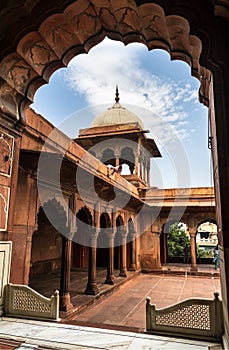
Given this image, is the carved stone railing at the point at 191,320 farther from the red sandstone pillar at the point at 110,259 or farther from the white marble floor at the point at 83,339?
the red sandstone pillar at the point at 110,259

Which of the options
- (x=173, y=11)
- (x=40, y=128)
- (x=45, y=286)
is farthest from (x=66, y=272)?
(x=173, y=11)

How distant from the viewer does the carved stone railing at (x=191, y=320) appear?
3.30 metres

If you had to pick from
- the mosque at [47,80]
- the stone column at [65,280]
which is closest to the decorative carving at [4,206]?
the mosque at [47,80]

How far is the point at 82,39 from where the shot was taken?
13.9 ft

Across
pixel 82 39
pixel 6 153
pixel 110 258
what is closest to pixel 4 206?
pixel 6 153

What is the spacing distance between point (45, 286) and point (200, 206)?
7.98 metres

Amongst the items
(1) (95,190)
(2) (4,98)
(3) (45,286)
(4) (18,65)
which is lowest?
(3) (45,286)

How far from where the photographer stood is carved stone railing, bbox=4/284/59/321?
12.7 ft

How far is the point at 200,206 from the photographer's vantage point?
13.2m

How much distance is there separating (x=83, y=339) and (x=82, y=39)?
13.3ft

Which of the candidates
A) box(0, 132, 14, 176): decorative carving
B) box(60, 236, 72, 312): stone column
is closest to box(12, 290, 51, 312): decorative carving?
box(0, 132, 14, 176): decorative carving

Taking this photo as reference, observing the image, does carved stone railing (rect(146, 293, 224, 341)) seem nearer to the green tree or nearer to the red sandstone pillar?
the red sandstone pillar

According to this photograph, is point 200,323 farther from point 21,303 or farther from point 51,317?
point 21,303

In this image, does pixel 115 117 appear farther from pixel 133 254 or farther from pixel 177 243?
pixel 177 243
